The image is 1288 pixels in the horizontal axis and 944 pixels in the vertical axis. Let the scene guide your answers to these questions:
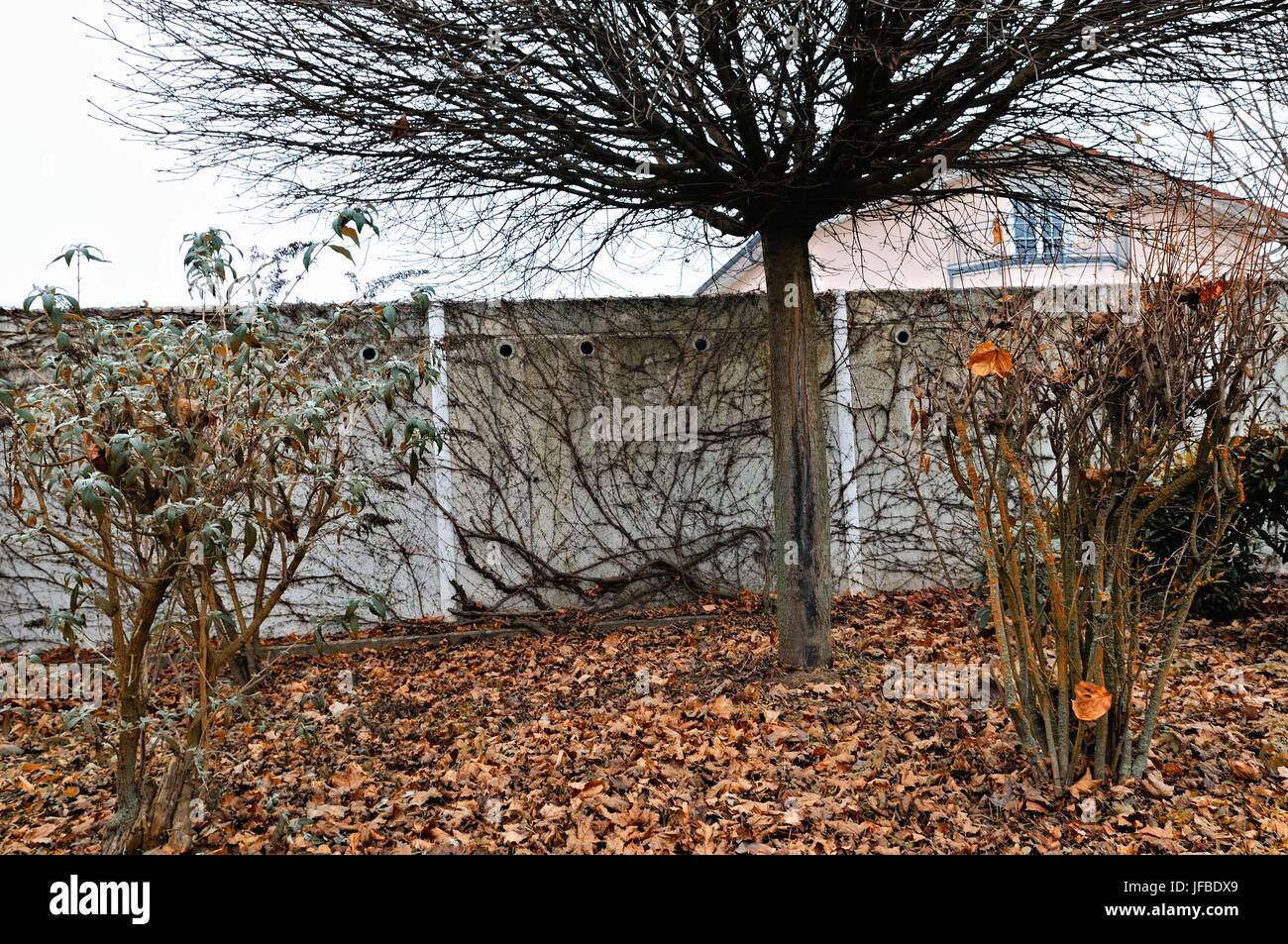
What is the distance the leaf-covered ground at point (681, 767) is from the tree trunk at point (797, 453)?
31 centimetres

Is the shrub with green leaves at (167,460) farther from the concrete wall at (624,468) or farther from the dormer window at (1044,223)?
the dormer window at (1044,223)

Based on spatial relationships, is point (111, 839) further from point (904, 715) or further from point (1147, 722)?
point (1147, 722)

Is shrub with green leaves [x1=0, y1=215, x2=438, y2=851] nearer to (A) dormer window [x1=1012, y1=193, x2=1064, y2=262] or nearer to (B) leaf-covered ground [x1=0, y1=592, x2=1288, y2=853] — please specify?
(B) leaf-covered ground [x1=0, y1=592, x2=1288, y2=853]

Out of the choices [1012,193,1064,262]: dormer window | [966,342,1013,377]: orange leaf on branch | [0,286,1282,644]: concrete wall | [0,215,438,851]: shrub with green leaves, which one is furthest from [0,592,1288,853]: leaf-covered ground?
[1012,193,1064,262]: dormer window

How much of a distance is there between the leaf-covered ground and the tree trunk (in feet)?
1.01

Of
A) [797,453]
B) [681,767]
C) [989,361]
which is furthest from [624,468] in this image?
[989,361]

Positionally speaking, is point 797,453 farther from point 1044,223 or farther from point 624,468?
point 1044,223

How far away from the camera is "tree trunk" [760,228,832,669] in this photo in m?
4.82

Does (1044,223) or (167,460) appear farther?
(1044,223)

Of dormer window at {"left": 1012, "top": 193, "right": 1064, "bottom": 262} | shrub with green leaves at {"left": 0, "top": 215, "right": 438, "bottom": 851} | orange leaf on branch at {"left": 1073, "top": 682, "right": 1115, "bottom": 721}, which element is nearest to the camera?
shrub with green leaves at {"left": 0, "top": 215, "right": 438, "bottom": 851}

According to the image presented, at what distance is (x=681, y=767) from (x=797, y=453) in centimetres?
184

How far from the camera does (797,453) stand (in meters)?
4.89

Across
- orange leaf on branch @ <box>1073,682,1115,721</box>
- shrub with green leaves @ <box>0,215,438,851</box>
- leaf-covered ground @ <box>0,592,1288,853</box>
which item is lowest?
leaf-covered ground @ <box>0,592,1288,853</box>

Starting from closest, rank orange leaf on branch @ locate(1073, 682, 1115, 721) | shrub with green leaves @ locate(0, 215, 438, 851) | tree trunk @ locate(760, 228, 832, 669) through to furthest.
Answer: shrub with green leaves @ locate(0, 215, 438, 851)
orange leaf on branch @ locate(1073, 682, 1115, 721)
tree trunk @ locate(760, 228, 832, 669)
